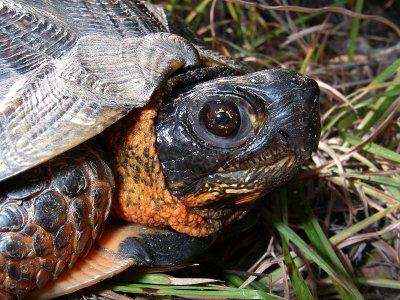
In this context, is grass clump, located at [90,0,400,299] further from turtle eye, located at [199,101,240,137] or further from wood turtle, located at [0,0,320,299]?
turtle eye, located at [199,101,240,137]

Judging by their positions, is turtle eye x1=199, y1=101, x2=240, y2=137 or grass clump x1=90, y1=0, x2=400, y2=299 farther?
grass clump x1=90, y1=0, x2=400, y2=299

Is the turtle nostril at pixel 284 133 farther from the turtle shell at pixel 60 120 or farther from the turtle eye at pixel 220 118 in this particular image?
the turtle shell at pixel 60 120

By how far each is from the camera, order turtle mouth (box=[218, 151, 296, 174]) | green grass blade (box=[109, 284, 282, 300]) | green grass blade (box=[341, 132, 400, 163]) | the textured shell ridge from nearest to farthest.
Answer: the textured shell ridge, turtle mouth (box=[218, 151, 296, 174]), green grass blade (box=[109, 284, 282, 300]), green grass blade (box=[341, 132, 400, 163])

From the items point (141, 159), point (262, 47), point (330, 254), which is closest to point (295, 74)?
point (141, 159)

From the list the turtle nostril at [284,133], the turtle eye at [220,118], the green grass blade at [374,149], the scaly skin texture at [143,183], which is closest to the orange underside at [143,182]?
the scaly skin texture at [143,183]

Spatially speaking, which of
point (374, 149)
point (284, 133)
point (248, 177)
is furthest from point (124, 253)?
point (374, 149)

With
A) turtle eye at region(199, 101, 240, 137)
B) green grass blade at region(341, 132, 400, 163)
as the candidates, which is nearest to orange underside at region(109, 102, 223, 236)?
turtle eye at region(199, 101, 240, 137)
